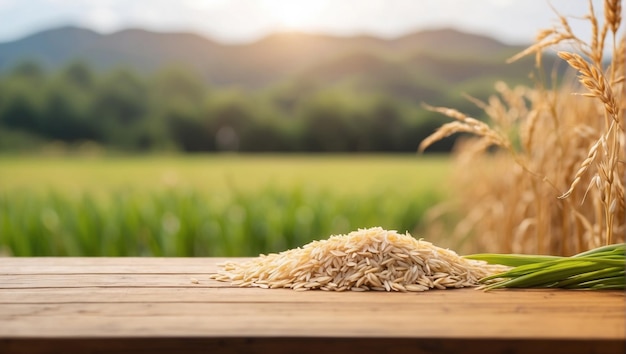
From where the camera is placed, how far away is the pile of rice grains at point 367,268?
1814 millimetres

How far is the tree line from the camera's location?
859 centimetres

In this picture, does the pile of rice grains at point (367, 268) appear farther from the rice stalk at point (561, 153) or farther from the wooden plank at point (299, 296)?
the rice stalk at point (561, 153)

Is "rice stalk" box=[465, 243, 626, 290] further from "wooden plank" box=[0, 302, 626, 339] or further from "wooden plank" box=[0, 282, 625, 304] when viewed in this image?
"wooden plank" box=[0, 302, 626, 339]

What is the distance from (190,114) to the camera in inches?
350

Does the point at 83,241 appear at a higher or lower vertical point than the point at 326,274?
lower

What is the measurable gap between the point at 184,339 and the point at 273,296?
393mm

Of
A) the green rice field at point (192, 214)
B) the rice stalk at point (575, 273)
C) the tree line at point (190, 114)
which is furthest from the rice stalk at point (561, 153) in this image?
the tree line at point (190, 114)

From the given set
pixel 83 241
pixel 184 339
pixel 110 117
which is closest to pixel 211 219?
pixel 83 241

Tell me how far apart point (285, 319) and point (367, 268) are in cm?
41

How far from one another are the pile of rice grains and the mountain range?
691 centimetres

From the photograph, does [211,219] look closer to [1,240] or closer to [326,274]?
[1,240]

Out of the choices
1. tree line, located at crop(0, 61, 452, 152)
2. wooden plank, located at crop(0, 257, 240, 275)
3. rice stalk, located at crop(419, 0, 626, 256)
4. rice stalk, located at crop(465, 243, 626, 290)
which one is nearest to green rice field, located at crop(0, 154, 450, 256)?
rice stalk, located at crop(419, 0, 626, 256)

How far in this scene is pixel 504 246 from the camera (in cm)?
310

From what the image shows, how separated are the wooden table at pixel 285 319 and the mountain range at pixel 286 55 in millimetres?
7131
